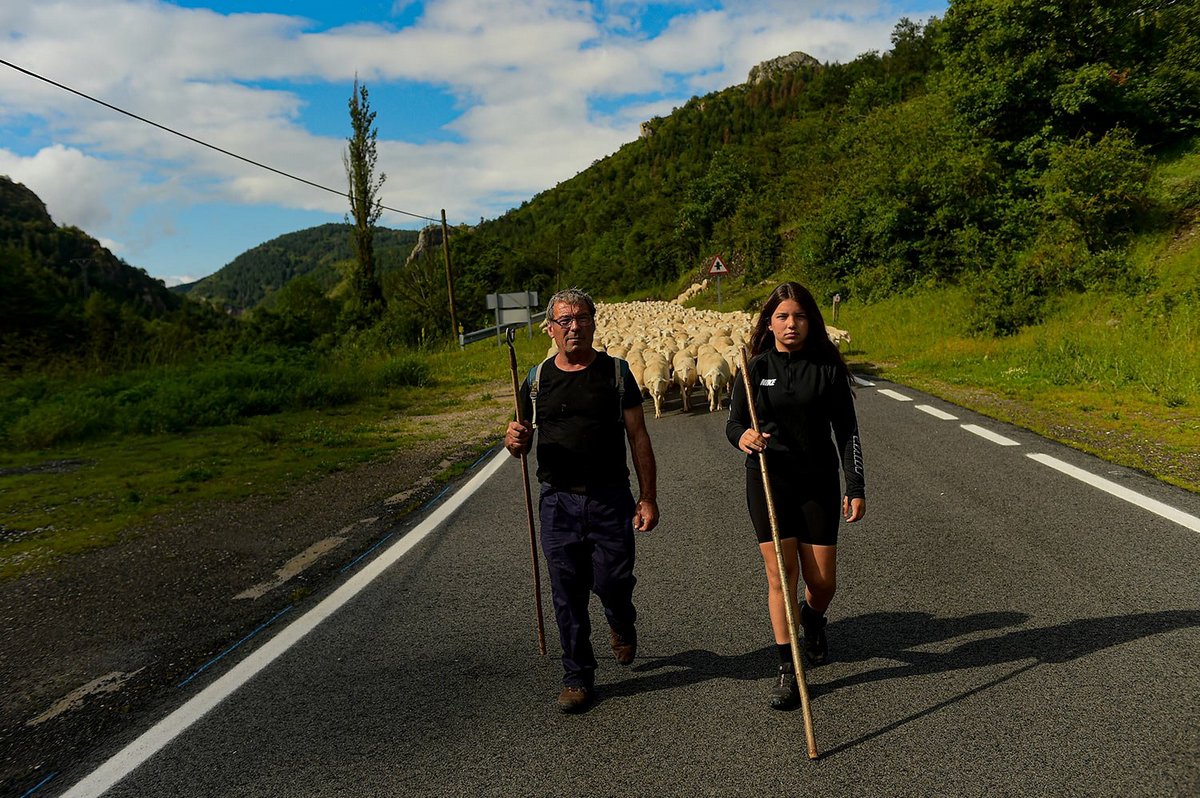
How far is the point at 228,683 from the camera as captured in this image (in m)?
3.37

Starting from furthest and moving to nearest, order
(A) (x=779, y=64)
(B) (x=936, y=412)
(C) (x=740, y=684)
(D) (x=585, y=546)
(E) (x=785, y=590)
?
(A) (x=779, y=64) → (B) (x=936, y=412) → (D) (x=585, y=546) → (C) (x=740, y=684) → (E) (x=785, y=590)

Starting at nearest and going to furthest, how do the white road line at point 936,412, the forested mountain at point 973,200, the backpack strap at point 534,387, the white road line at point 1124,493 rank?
the backpack strap at point 534,387 < the white road line at point 1124,493 < the white road line at point 936,412 < the forested mountain at point 973,200

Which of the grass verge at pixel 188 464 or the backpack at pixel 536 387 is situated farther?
the grass verge at pixel 188 464

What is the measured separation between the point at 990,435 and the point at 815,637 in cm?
573

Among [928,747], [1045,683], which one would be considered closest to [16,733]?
[928,747]

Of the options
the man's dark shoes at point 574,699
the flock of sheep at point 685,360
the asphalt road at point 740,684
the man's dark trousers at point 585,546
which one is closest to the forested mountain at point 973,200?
the flock of sheep at point 685,360

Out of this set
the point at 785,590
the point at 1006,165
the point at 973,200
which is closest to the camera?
the point at 785,590

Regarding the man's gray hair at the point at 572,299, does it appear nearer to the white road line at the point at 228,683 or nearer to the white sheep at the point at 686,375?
the white road line at the point at 228,683

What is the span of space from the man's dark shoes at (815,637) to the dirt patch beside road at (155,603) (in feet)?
9.12

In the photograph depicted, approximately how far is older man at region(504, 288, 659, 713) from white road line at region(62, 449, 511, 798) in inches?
59.9

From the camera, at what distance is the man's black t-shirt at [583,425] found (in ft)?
10.7

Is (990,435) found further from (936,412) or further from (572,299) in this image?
(572,299)

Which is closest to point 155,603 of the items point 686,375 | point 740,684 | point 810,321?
point 740,684

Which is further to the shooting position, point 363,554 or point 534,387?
point 363,554
